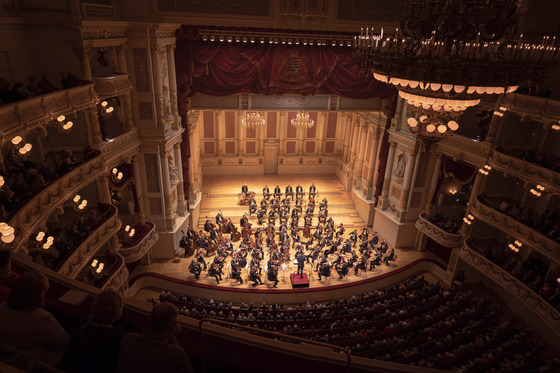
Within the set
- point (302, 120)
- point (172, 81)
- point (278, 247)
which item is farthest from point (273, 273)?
point (302, 120)

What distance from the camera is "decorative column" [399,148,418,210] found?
15715 millimetres

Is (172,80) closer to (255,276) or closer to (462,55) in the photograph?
(255,276)

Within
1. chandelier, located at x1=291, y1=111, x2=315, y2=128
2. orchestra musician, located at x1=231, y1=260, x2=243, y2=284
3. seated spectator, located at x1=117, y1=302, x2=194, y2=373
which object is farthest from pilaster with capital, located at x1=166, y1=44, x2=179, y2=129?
seated spectator, located at x1=117, y1=302, x2=194, y2=373

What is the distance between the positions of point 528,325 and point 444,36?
Answer: 1221 centimetres

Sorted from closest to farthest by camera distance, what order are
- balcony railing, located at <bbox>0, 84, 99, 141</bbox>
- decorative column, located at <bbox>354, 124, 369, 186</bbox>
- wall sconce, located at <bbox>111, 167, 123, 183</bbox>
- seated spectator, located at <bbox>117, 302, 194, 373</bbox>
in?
seated spectator, located at <bbox>117, 302, 194, 373</bbox> → balcony railing, located at <bbox>0, 84, 99, 141</bbox> → wall sconce, located at <bbox>111, 167, 123, 183</bbox> → decorative column, located at <bbox>354, 124, 369, 186</bbox>

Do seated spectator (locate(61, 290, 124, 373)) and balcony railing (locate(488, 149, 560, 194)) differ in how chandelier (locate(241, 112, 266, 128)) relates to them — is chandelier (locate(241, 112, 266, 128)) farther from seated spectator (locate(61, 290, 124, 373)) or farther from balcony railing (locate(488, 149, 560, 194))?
seated spectator (locate(61, 290, 124, 373))

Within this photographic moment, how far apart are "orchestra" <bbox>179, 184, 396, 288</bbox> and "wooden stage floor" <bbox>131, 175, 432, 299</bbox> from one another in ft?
0.79

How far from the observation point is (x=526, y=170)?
38.0 feet

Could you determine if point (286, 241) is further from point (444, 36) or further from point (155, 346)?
point (155, 346)

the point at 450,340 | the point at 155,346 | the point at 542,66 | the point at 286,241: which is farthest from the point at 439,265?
the point at 155,346

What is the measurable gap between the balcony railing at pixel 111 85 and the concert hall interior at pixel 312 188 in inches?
2.4

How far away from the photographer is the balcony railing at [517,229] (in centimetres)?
1077

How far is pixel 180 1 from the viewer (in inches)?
475

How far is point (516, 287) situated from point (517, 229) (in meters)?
1.90
